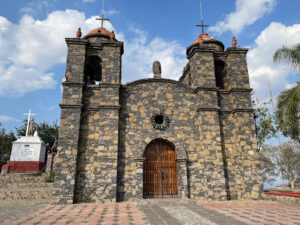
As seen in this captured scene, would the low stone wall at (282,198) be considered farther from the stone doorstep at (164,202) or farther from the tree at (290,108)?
the stone doorstep at (164,202)

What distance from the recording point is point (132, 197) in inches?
407

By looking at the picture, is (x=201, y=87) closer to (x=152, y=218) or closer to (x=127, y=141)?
(x=127, y=141)

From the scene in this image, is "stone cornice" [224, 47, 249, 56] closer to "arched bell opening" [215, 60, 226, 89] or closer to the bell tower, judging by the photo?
"arched bell opening" [215, 60, 226, 89]

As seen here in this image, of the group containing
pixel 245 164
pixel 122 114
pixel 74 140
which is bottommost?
pixel 245 164

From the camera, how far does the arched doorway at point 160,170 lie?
1099 cm

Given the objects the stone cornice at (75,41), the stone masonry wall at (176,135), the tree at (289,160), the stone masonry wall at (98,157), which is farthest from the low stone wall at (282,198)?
the tree at (289,160)

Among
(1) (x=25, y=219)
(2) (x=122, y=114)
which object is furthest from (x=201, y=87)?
(1) (x=25, y=219)

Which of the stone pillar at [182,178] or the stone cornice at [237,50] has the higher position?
the stone cornice at [237,50]

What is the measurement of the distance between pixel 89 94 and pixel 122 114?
2.05 metres

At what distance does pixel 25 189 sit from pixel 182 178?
8643mm

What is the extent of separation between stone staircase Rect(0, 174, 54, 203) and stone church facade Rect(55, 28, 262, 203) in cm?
254

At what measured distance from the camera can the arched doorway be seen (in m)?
11.0

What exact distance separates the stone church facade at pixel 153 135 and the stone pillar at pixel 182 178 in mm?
47

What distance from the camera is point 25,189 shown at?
40.5 ft
